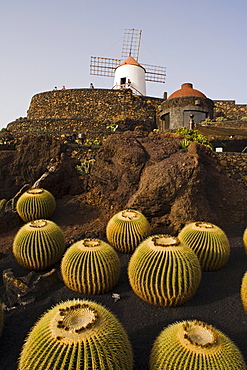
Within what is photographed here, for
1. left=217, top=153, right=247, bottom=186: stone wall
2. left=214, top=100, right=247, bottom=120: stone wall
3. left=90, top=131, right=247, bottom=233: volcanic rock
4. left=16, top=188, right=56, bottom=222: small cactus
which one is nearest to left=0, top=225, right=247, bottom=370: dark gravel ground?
left=90, top=131, right=247, bottom=233: volcanic rock

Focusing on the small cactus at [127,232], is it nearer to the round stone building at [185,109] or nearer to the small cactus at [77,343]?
the small cactus at [77,343]

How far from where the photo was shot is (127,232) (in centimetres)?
543

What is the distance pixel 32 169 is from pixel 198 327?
825 centimetres

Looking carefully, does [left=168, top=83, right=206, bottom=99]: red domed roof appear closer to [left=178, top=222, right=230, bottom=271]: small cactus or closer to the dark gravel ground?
[left=178, top=222, right=230, bottom=271]: small cactus

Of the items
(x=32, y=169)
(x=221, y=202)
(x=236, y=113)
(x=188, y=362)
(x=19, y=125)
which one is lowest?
(x=188, y=362)

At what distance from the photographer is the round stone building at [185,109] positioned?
2033 centimetres

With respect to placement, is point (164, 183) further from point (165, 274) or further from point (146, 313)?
point (146, 313)

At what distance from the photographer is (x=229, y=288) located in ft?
14.3

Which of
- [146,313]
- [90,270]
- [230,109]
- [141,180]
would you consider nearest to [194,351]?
[146,313]

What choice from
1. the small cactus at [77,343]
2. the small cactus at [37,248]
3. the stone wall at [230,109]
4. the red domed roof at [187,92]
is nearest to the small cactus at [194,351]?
the small cactus at [77,343]

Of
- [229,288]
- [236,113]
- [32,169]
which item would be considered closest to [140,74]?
[236,113]

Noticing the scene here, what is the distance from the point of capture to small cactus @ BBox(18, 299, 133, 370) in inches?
84.7

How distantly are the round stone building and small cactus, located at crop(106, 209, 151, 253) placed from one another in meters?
15.8

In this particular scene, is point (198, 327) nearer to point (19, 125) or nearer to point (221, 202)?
point (221, 202)
